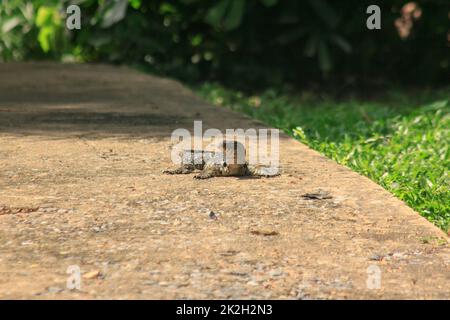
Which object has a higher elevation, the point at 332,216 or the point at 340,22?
the point at 340,22

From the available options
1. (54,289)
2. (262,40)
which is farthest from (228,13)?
(54,289)

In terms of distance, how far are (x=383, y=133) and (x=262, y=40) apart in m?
3.47

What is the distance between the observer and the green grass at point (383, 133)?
466 centimetres

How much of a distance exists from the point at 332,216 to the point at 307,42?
18.9 ft

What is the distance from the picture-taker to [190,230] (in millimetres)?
3551

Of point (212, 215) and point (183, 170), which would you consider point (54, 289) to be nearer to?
point (212, 215)

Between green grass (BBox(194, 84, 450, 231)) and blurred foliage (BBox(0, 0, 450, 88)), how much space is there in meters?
0.58

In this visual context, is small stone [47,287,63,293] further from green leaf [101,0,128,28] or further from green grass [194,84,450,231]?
green leaf [101,0,128,28]

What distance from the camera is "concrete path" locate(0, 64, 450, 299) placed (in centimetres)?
302

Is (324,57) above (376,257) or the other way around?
above

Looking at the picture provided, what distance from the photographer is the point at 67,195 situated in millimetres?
4023

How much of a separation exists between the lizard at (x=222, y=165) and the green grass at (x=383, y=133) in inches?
27.4
